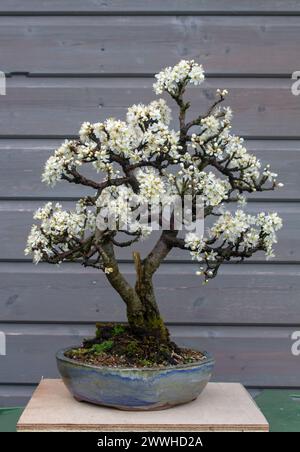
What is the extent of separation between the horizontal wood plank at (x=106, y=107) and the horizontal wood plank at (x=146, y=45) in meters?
0.06

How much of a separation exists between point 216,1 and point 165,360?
4.01ft

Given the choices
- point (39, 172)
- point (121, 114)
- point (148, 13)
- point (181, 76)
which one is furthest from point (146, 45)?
point (181, 76)

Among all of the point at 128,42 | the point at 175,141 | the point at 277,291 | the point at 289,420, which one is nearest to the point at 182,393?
the point at 289,420

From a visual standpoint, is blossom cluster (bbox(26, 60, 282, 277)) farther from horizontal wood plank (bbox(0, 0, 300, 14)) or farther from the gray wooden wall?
horizontal wood plank (bbox(0, 0, 300, 14))

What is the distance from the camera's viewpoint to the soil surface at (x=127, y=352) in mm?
1646

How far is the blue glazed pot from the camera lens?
1.58 meters

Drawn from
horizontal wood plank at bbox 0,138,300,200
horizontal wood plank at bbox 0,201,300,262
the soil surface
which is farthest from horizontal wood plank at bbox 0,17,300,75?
the soil surface

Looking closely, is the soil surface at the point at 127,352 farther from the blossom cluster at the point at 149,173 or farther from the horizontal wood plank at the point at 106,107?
the horizontal wood plank at the point at 106,107

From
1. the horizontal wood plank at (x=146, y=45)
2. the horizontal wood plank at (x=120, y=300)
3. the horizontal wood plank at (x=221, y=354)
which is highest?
the horizontal wood plank at (x=146, y=45)

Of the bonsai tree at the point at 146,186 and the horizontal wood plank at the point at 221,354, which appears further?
the horizontal wood plank at the point at 221,354

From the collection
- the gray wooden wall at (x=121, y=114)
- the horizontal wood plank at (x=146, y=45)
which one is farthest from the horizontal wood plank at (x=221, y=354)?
the horizontal wood plank at (x=146, y=45)

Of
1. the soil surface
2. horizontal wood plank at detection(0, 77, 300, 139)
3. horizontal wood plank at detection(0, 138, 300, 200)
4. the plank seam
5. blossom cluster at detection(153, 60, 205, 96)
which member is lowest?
the soil surface

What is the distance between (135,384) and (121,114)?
101 cm

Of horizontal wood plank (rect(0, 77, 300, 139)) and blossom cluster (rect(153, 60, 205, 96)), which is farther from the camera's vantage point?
horizontal wood plank (rect(0, 77, 300, 139))
